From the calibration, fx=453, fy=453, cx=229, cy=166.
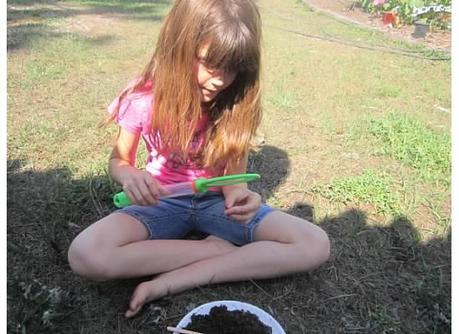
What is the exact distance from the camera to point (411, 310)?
1.27 m

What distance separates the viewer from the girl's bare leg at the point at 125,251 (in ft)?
3.83

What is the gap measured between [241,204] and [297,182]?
61cm

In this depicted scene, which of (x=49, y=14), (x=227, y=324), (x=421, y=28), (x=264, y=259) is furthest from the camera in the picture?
(x=421, y=28)

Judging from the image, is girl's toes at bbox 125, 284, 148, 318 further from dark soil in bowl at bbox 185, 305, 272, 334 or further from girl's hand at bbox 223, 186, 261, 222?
girl's hand at bbox 223, 186, 261, 222

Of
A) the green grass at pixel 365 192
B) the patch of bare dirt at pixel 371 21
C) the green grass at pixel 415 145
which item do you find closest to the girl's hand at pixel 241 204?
the green grass at pixel 365 192

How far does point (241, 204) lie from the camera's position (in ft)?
4.20

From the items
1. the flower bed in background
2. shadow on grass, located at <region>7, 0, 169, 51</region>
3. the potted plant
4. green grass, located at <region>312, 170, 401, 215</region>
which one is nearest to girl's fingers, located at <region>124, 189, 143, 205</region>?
green grass, located at <region>312, 170, 401, 215</region>

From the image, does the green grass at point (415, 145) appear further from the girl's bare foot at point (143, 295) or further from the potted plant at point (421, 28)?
the potted plant at point (421, 28)

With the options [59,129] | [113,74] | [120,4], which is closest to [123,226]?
[59,129]

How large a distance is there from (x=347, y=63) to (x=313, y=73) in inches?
18.9

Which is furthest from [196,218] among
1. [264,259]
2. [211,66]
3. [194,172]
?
[211,66]

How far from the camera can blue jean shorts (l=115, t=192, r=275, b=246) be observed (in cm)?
131

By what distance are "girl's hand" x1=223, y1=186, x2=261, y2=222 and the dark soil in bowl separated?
279 millimetres

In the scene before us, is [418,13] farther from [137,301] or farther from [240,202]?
[137,301]
